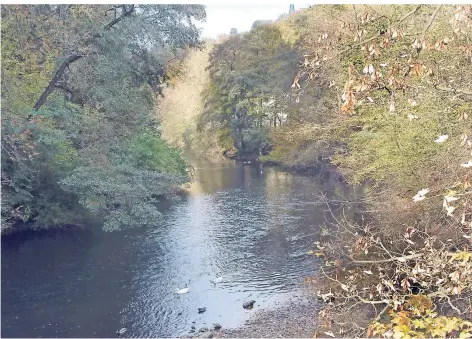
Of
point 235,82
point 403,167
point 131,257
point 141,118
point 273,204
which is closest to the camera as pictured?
point 403,167

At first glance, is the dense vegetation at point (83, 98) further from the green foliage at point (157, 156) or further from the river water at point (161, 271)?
the green foliage at point (157, 156)

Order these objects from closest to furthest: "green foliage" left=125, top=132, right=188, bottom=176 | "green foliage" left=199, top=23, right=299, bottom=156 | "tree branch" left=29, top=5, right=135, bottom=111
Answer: "tree branch" left=29, top=5, right=135, bottom=111 < "green foliage" left=125, top=132, right=188, bottom=176 < "green foliage" left=199, top=23, right=299, bottom=156

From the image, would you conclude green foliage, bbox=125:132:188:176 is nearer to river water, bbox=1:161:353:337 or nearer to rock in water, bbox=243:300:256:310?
river water, bbox=1:161:353:337

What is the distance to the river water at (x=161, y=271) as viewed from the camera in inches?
351

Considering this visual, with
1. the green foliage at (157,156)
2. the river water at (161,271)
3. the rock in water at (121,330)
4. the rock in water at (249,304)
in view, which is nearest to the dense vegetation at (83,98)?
the river water at (161,271)

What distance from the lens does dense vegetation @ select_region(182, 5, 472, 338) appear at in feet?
9.51

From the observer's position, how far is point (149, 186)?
12.8m

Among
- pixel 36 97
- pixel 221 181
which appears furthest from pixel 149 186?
pixel 221 181

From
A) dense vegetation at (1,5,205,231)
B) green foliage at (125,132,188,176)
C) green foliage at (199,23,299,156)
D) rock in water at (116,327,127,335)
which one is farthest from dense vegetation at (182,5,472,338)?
green foliage at (125,132,188,176)

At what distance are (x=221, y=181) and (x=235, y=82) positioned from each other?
9.70 m

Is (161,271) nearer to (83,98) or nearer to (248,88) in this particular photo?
(83,98)

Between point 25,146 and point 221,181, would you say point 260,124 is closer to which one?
point 221,181

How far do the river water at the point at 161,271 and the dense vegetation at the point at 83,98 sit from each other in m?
1.13

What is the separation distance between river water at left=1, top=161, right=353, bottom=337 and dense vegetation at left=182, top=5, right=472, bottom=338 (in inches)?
53.2
